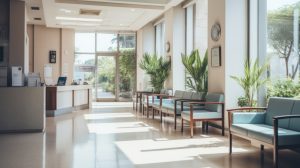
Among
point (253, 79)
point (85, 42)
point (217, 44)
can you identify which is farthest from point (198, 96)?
point (85, 42)

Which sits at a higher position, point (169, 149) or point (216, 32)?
point (216, 32)

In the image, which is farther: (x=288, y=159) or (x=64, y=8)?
(x=64, y=8)

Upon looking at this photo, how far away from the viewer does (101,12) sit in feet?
32.3

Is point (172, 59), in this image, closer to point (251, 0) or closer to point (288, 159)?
point (251, 0)

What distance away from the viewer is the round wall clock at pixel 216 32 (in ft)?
21.6

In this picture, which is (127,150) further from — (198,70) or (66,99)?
(66,99)

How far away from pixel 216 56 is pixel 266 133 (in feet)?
10.2

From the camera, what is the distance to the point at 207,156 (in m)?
4.37

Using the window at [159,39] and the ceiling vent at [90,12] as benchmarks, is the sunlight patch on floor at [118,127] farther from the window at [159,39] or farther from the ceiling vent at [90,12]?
the window at [159,39]

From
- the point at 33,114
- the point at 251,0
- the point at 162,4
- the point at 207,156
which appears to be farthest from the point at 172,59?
the point at 207,156

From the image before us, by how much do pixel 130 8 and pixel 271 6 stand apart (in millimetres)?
4576

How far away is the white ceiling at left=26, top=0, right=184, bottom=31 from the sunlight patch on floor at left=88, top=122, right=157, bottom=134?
3.55 meters

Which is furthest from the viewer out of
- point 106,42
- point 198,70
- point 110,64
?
point 110,64

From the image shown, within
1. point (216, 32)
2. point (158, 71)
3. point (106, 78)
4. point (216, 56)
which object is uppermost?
point (216, 32)
